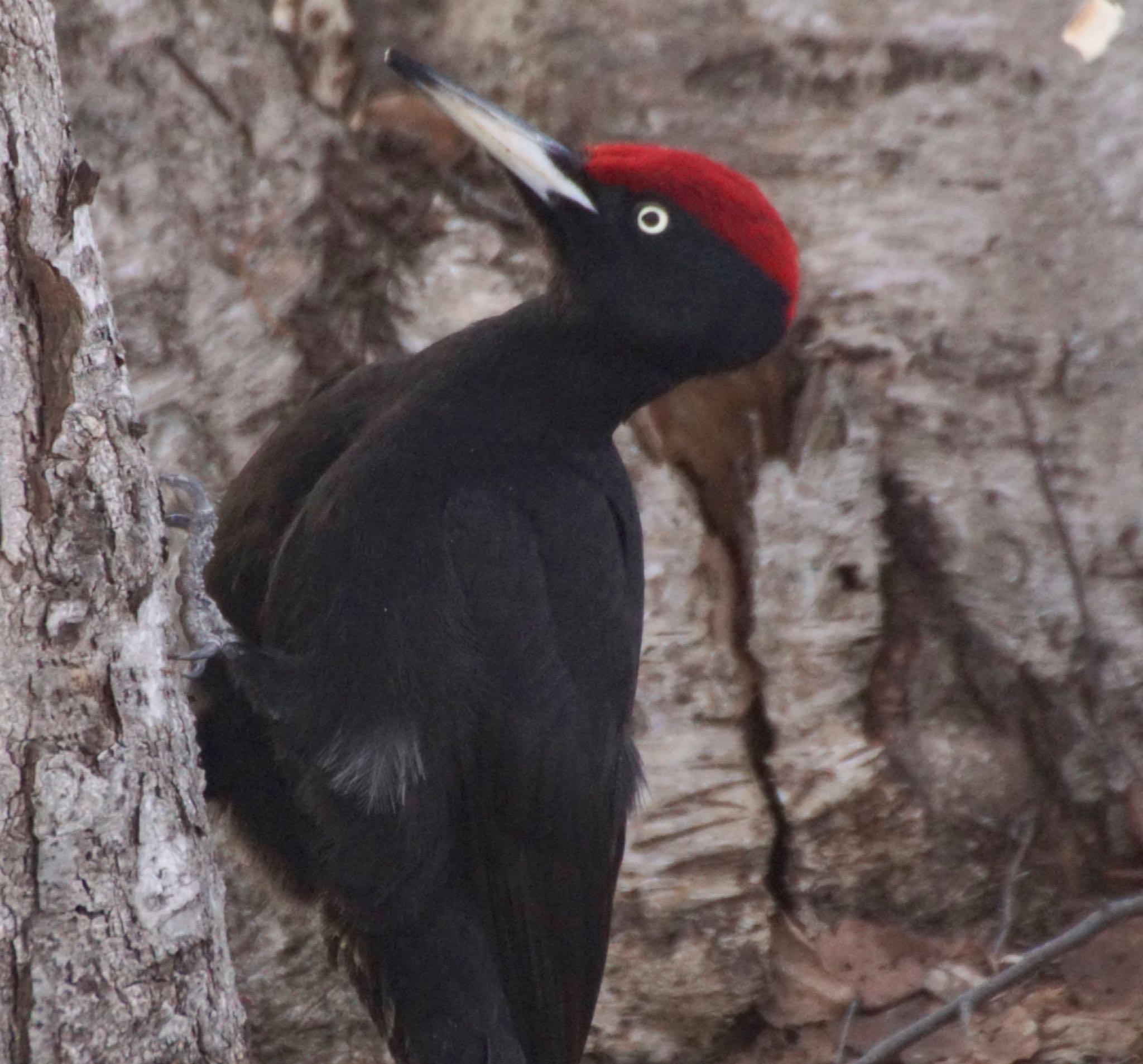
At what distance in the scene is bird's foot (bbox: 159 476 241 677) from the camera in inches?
113

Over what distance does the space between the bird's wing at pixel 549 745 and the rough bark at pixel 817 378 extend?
0.44m

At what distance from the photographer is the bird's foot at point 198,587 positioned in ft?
9.38

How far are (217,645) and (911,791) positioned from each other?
168 cm

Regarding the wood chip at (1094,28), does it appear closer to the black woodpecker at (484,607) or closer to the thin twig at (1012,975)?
the black woodpecker at (484,607)

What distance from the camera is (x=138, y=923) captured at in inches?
85.8

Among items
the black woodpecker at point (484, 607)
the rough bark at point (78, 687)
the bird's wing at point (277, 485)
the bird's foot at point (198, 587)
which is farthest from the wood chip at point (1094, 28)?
the rough bark at point (78, 687)

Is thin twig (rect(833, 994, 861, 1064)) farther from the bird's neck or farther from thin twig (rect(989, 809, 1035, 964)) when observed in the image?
the bird's neck

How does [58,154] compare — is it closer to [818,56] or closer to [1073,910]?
[818,56]

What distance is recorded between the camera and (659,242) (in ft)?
10.2

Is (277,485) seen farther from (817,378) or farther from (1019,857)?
(1019,857)

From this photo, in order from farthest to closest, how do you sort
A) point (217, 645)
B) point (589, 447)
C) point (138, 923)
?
point (589, 447) → point (217, 645) → point (138, 923)

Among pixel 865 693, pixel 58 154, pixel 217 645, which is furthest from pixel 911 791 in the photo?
pixel 58 154

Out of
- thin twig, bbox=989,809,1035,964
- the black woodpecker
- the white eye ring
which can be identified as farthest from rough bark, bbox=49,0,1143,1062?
the white eye ring

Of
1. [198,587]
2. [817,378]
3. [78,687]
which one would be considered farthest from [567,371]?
[78,687]
